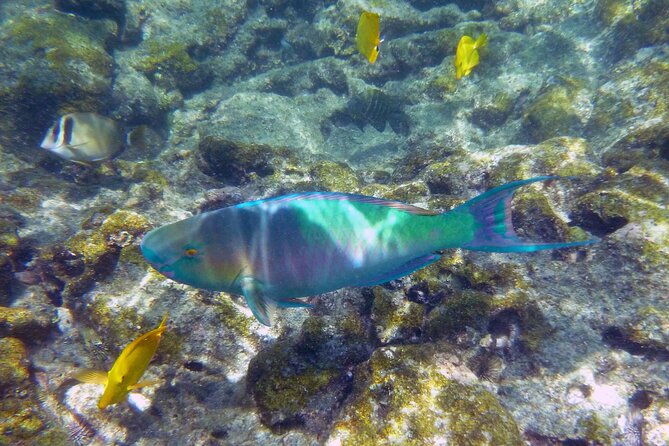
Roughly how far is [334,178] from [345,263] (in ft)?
11.3

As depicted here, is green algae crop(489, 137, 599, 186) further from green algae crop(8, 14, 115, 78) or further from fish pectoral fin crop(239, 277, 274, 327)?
green algae crop(8, 14, 115, 78)

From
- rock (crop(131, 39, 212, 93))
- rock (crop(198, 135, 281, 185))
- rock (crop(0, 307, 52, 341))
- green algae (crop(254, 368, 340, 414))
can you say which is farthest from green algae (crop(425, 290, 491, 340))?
rock (crop(131, 39, 212, 93))

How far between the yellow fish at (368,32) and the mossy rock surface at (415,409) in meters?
4.36

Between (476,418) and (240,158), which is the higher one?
(240,158)

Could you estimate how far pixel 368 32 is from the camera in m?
5.01

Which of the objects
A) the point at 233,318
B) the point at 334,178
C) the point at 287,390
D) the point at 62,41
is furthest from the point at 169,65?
the point at 287,390

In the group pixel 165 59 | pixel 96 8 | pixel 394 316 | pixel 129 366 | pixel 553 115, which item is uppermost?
pixel 96 8

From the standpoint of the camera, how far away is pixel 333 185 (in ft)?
16.6

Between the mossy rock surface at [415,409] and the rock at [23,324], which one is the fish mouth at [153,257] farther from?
the rock at [23,324]

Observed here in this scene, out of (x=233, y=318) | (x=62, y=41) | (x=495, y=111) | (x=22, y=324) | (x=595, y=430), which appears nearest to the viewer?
(x=595, y=430)

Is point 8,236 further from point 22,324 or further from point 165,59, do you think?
point 165,59

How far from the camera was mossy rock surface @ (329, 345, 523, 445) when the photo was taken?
2352 millimetres

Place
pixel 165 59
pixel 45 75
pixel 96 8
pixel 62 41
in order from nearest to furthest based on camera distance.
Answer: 1. pixel 45 75
2. pixel 62 41
3. pixel 96 8
4. pixel 165 59

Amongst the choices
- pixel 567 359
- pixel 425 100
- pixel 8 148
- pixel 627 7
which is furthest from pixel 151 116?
pixel 627 7
